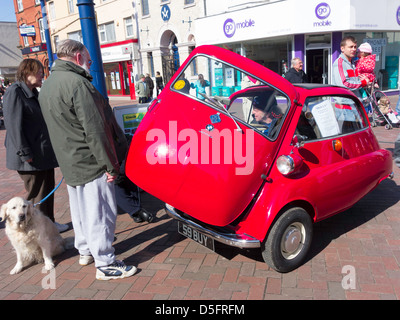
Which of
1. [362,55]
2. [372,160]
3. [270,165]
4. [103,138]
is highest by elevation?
[362,55]

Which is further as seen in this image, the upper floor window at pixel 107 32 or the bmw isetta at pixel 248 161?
the upper floor window at pixel 107 32

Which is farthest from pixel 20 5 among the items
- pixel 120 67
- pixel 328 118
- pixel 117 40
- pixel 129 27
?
pixel 328 118

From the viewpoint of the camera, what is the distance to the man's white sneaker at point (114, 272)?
3193 millimetres

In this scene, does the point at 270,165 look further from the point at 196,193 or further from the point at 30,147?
the point at 30,147

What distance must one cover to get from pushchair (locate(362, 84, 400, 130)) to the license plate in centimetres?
749

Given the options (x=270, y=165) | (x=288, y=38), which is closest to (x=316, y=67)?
(x=288, y=38)

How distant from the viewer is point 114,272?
3209 mm

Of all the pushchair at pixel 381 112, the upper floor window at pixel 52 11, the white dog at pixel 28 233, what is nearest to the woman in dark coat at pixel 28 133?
the white dog at pixel 28 233

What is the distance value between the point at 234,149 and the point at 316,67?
14444mm

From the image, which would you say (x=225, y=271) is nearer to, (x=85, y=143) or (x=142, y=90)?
(x=85, y=143)

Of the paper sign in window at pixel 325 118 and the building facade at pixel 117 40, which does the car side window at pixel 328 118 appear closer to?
the paper sign in window at pixel 325 118

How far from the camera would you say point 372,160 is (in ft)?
12.6

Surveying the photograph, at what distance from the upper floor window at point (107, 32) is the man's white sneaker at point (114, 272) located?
2571 cm

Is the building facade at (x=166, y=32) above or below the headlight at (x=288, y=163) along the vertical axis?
above
